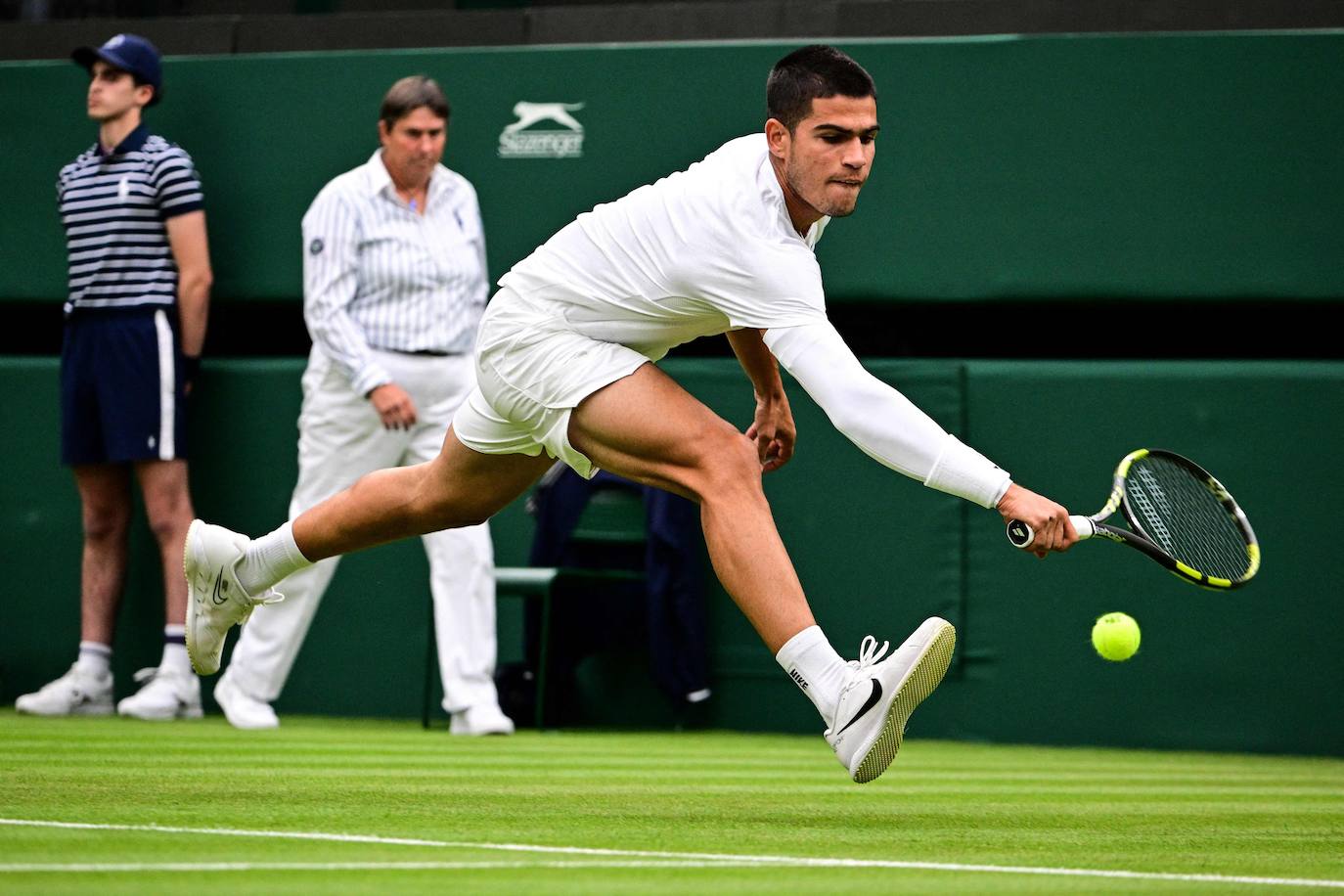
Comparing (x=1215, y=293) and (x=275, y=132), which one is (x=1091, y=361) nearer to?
(x=1215, y=293)

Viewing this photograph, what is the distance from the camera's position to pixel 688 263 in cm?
455

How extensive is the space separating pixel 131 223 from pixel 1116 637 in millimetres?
4474

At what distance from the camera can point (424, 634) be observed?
8430 millimetres

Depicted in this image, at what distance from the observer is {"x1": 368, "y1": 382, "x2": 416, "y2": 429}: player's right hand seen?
24.5 feet

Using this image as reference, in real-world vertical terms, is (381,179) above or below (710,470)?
above

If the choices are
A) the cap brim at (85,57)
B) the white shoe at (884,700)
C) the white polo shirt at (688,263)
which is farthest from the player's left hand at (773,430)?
the cap brim at (85,57)

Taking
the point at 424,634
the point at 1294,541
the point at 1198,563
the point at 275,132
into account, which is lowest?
the point at 424,634

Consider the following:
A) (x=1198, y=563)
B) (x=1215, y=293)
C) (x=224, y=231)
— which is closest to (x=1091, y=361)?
(x=1215, y=293)

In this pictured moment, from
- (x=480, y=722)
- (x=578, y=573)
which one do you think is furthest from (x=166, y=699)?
(x=578, y=573)

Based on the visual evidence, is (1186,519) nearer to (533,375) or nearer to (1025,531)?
(1025,531)

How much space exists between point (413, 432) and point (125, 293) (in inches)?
52.7

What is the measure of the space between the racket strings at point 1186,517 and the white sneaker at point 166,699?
4389 mm

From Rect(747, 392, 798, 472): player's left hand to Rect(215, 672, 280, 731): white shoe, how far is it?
10.4 ft

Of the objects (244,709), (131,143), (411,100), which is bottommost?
(244,709)
